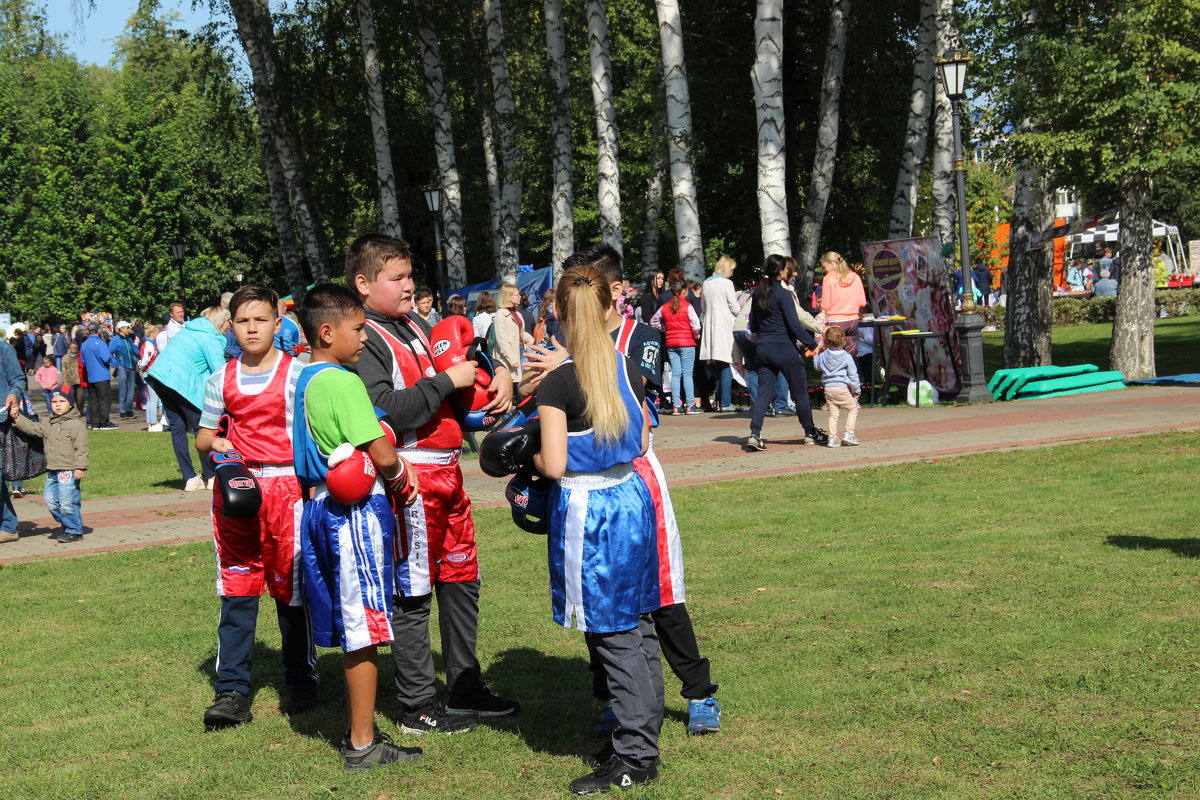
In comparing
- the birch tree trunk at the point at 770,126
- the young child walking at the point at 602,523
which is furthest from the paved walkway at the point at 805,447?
the young child walking at the point at 602,523

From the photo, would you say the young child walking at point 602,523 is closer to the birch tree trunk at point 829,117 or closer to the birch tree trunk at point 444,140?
the birch tree trunk at point 829,117

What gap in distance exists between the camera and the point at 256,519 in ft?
19.4

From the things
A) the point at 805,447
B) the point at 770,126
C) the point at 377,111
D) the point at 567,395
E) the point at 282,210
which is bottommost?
the point at 805,447

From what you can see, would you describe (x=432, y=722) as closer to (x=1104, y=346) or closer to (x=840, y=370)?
(x=840, y=370)

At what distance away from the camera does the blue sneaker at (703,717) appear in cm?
518

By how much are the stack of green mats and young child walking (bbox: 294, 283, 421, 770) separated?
13790 millimetres

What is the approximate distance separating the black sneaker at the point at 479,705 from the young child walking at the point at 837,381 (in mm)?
8199

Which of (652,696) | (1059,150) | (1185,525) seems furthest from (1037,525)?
(1059,150)

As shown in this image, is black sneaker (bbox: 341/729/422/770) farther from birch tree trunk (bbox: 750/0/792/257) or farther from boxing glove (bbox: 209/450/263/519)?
birch tree trunk (bbox: 750/0/792/257)

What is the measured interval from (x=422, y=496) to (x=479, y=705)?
3.40ft

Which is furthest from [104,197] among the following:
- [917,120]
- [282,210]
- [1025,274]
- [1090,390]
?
[1090,390]

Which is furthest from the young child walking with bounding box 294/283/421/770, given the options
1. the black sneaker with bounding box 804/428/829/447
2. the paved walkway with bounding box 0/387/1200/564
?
the black sneaker with bounding box 804/428/829/447

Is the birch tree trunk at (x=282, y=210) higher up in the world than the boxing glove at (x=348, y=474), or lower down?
higher up

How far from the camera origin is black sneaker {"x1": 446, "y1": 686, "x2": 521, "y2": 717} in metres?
5.59
